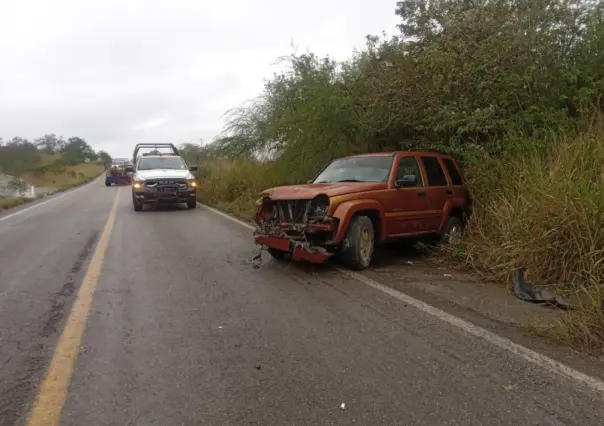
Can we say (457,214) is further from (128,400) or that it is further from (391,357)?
(128,400)

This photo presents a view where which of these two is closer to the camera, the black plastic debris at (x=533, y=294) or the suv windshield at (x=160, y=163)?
the black plastic debris at (x=533, y=294)

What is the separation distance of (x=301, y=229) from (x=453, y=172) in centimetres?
333

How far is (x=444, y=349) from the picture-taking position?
4168mm

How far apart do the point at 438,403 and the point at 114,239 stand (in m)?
8.46

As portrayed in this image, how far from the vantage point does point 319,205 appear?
712cm

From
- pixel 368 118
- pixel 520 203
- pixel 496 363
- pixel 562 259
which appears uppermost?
pixel 368 118

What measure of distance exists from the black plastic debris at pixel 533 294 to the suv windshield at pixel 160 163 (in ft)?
47.0

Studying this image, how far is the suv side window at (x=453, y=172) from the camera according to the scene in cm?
885

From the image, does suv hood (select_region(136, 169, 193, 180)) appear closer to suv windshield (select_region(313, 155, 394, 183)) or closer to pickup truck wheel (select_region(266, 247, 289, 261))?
suv windshield (select_region(313, 155, 394, 183))

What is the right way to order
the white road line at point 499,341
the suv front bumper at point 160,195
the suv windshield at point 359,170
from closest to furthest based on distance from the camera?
the white road line at point 499,341
the suv windshield at point 359,170
the suv front bumper at point 160,195

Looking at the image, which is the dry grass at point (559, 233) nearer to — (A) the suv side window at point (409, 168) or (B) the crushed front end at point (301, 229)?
(A) the suv side window at point (409, 168)

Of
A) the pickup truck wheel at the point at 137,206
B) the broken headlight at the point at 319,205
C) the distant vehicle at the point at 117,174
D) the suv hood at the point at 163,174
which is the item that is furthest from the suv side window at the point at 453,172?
the distant vehicle at the point at 117,174

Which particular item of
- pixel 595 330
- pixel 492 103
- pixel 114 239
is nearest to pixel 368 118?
pixel 492 103

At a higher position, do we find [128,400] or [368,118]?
[368,118]
